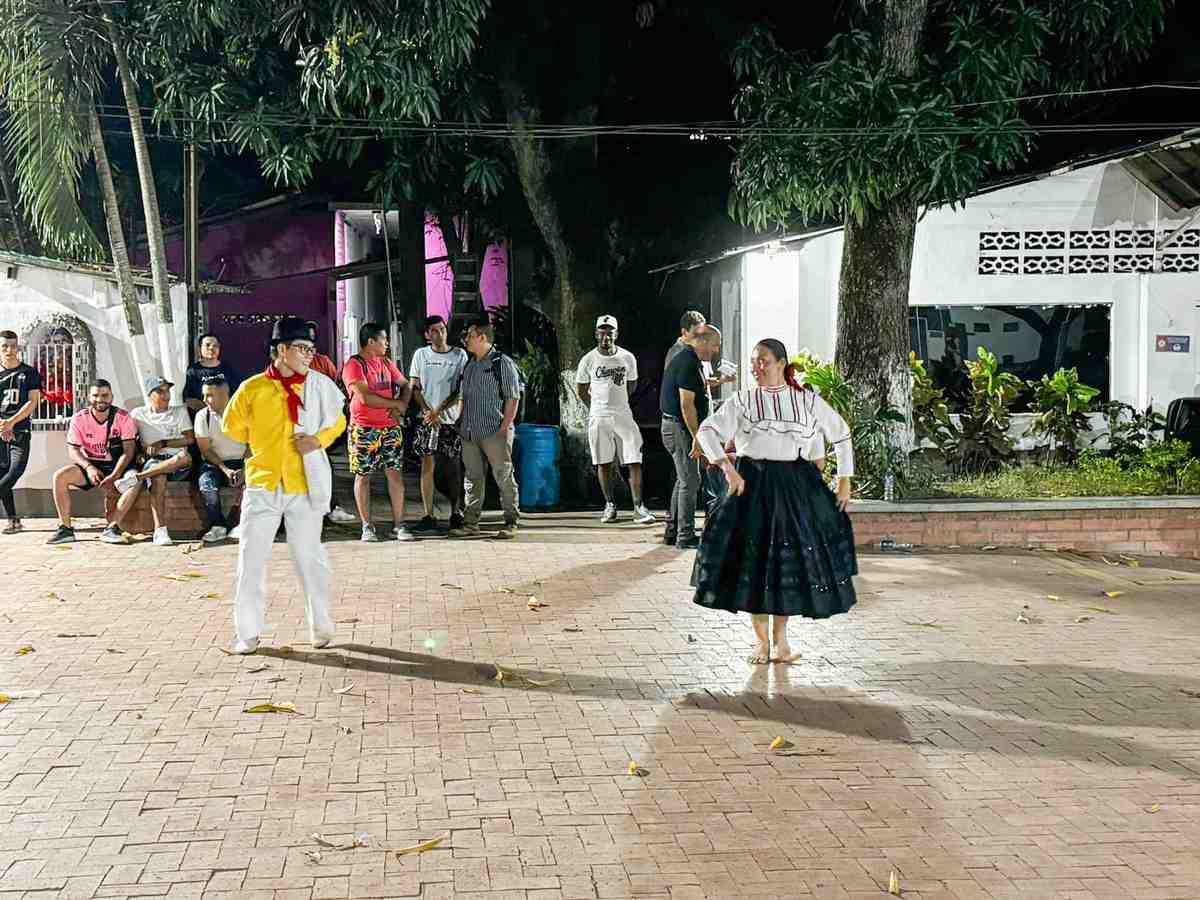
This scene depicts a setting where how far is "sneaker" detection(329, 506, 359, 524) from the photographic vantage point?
1349 cm

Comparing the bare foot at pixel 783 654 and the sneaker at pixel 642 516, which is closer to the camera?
the bare foot at pixel 783 654

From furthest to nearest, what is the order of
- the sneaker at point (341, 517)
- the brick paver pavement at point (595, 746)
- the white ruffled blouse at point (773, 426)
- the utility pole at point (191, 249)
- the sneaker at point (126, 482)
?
the utility pole at point (191, 249) → the sneaker at point (341, 517) → the sneaker at point (126, 482) → the white ruffled blouse at point (773, 426) → the brick paver pavement at point (595, 746)

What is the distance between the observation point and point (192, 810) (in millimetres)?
5668

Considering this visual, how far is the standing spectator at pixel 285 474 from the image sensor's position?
8359mm

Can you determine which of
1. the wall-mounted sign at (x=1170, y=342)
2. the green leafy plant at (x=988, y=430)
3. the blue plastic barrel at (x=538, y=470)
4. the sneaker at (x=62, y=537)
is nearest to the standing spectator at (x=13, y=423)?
the sneaker at (x=62, y=537)

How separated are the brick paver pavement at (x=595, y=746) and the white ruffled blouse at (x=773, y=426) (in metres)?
1.21

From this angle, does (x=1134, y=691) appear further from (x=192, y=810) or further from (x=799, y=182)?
(x=799, y=182)

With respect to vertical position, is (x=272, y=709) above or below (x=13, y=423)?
below

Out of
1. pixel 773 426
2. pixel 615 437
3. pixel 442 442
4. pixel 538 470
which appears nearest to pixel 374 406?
pixel 442 442

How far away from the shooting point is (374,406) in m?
12.2

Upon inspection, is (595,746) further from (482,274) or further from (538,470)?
(482,274)

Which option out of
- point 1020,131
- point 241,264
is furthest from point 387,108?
point 241,264

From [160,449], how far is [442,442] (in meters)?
2.52

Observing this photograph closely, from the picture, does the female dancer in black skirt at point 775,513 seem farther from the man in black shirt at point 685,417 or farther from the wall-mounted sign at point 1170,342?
the wall-mounted sign at point 1170,342
